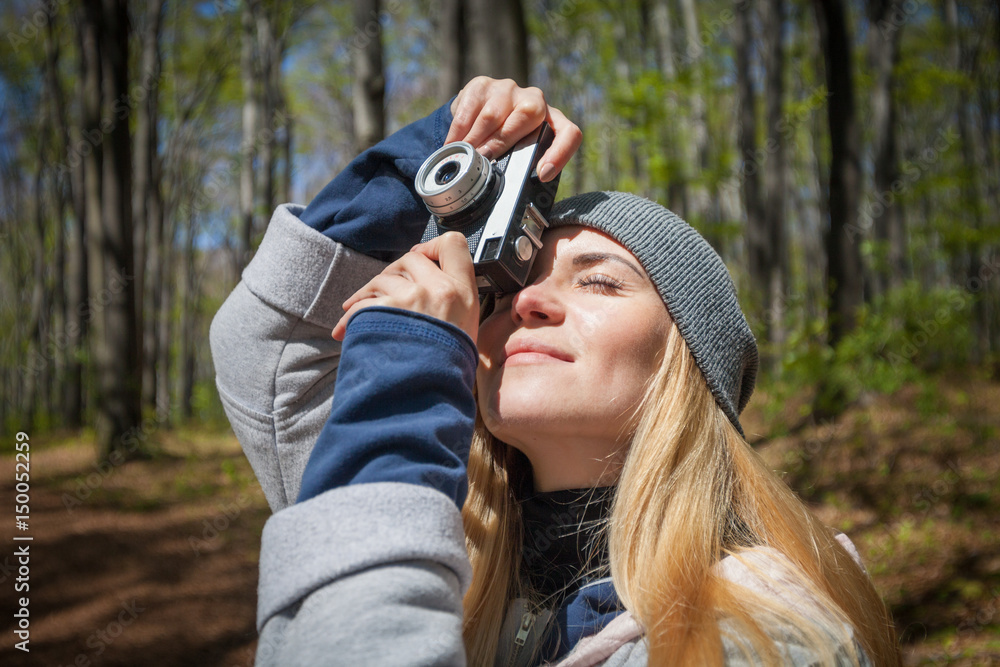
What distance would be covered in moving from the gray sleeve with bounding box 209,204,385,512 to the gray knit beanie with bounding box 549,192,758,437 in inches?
25.7

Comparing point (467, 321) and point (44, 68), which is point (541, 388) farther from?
point (44, 68)

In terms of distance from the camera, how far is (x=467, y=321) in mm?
1324

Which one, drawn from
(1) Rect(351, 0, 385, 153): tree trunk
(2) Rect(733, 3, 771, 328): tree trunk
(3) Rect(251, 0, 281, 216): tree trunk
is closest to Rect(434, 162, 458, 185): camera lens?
(1) Rect(351, 0, 385, 153): tree trunk

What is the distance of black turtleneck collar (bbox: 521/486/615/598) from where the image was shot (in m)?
1.66

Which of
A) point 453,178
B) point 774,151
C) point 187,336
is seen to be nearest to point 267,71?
point 774,151

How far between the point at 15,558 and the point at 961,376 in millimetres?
12251

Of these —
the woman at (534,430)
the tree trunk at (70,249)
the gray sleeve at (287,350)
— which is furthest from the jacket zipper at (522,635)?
the tree trunk at (70,249)

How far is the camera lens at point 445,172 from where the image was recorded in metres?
1.59

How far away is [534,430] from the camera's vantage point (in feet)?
5.15

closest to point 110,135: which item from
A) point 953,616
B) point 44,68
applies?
point 44,68

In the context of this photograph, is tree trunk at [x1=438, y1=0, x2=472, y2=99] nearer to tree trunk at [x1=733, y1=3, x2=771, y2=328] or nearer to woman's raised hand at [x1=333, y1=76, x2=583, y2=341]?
woman's raised hand at [x1=333, y1=76, x2=583, y2=341]

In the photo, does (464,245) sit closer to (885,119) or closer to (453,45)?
(453,45)

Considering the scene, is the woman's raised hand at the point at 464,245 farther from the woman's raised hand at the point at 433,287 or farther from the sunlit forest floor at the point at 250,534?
the sunlit forest floor at the point at 250,534

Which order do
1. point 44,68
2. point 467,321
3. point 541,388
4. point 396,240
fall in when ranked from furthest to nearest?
1. point 44,68
2. point 396,240
3. point 541,388
4. point 467,321
